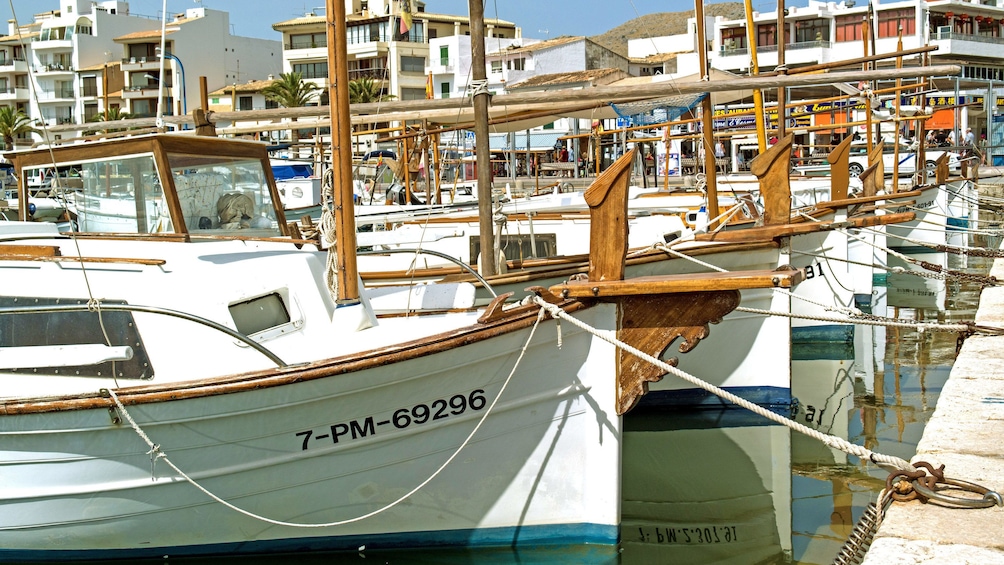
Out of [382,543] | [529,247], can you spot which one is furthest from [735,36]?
[382,543]

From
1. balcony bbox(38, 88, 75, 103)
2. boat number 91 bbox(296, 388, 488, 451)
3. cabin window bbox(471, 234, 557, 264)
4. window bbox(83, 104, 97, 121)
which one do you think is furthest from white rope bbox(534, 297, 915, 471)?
window bbox(83, 104, 97, 121)

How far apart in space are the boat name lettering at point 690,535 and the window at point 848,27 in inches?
2399

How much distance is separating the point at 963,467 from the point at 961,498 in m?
0.97

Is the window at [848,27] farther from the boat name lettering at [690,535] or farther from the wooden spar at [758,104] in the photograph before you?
the boat name lettering at [690,535]

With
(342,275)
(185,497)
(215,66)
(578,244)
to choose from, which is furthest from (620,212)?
(215,66)

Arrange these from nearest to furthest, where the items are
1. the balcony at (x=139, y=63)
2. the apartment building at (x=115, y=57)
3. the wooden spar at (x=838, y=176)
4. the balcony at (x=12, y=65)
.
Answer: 1. the wooden spar at (x=838, y=176)
2. the balcony at (x=139, y=63)
3. the apartment building at (x=115, y=57)
4. the balcony at (x=12, y=65)

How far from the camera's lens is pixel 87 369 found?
664cm

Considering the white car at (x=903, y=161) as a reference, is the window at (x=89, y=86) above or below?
above

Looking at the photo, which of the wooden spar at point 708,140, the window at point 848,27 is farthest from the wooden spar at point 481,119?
the window at point 848,27

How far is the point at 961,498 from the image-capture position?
540cm

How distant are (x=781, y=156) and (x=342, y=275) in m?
5.07

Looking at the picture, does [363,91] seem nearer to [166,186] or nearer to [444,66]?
[444,66]

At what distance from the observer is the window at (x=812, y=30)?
64.5m

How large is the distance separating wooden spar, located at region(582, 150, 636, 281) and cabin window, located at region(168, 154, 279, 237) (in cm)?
341
